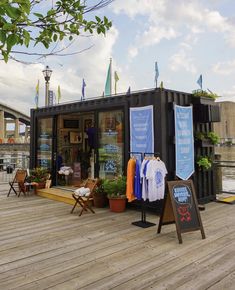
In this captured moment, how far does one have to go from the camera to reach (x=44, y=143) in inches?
321

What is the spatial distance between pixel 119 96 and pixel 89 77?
2420mm

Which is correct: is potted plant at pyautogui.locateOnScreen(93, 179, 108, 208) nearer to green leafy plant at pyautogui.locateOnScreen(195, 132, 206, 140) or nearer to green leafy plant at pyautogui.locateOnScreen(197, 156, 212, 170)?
green leafy plant at pyautogui.locateOnScreen(197, 156, 212, 170)

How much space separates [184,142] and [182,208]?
6.63 feet

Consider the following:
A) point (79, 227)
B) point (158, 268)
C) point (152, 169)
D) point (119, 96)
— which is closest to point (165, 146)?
point (152, 169)

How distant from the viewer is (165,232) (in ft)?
13.2

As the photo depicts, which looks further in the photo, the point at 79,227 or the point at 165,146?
the point at 165,146

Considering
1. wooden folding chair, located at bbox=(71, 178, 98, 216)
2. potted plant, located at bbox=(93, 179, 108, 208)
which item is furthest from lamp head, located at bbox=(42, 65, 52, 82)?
potted plant, located at bbox=(93, 179, 108, 208)

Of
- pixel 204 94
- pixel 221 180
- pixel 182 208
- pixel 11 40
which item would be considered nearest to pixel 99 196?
pixel 182 208

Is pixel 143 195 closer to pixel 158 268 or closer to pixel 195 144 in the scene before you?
pixel 158 268

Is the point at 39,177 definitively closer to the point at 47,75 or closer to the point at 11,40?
the point at 47,75

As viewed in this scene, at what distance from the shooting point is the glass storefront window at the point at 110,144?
602 centimetres

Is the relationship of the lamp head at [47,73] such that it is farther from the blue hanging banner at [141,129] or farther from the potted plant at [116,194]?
the potted plant at [116,194]

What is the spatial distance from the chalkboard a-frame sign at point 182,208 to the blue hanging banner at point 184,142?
142 centimetres

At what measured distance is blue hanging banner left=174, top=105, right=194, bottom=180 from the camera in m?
5.31
